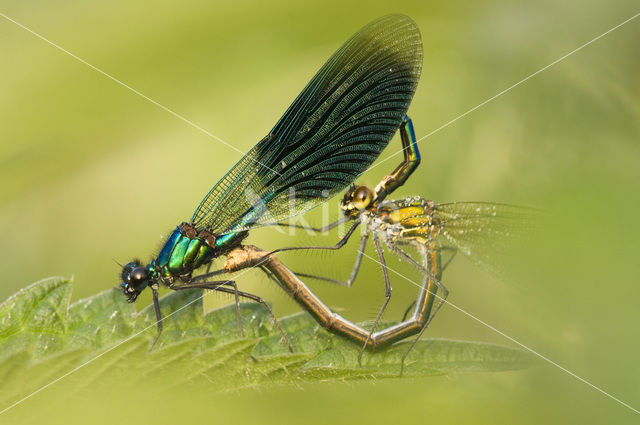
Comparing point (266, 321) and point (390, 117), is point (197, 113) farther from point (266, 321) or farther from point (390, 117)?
point (266, 321)

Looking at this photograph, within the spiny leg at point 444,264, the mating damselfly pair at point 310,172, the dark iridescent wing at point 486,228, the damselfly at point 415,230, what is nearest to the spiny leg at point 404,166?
the damselfly at point 415,230

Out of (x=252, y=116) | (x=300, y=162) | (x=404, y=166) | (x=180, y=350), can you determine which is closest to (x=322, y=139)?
(x=300, y=162)

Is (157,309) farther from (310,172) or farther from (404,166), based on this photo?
→ (404,166)

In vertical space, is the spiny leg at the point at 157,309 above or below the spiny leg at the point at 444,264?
below

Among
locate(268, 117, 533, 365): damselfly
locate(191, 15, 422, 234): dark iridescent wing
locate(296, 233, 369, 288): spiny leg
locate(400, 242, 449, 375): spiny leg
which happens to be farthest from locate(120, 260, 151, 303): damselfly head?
locate(400, 242, 449, 375): spiny leg

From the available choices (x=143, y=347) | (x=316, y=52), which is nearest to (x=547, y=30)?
(x=316, y=52)

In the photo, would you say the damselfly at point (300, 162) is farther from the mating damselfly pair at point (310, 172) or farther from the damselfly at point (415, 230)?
the damselfly at point (415, 230)
